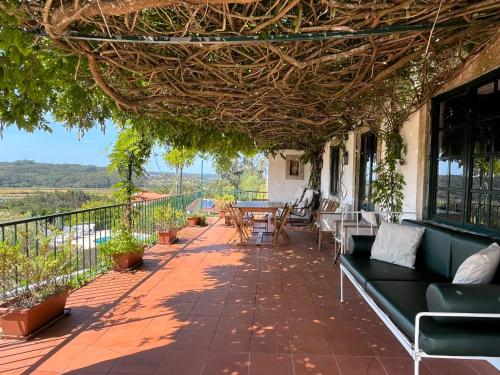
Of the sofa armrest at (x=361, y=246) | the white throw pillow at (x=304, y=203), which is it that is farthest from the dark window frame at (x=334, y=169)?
the sofa armrest at (x=361, y=246)

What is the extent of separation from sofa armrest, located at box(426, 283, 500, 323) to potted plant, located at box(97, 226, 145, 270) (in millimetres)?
3731

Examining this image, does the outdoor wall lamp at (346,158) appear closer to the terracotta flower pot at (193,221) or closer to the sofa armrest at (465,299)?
the terracotta flower pot at (193,221)

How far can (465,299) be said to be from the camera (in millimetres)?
1611

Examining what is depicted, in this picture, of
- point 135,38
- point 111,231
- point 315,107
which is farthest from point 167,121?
point 135,38

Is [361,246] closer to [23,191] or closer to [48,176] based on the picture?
[23,191]

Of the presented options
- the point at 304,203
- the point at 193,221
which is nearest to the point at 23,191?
the point at 193,221

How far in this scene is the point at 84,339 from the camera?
8.26 feet

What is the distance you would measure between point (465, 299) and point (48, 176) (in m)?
8.49

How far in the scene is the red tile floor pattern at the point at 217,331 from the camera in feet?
7.07

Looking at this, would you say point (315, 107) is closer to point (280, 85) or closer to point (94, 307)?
point (280, 85)

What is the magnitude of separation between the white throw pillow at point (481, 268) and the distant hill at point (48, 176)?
5.80 m

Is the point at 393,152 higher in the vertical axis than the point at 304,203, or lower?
higher

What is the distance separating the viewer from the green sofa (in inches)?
61.6

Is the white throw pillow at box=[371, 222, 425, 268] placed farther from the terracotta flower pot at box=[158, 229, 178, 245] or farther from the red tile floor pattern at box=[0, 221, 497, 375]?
the terracotta flower pot at box=[158, 229, 178, 245]
